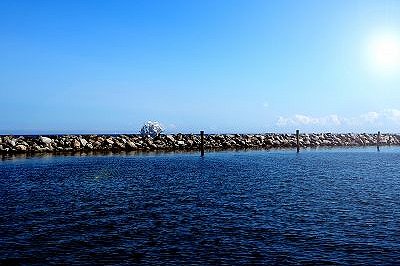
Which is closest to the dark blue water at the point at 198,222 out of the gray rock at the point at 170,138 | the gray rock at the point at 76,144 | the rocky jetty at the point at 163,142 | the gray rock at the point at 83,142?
the rocky jetty at the point at 163,142

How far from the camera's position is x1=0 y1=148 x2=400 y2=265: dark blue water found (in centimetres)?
1361

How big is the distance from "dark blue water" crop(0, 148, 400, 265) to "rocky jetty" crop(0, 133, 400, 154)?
36.2m

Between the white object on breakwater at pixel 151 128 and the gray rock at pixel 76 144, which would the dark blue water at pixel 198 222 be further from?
the white object on breakwater at pixel 151 128

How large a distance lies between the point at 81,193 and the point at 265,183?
13.7m

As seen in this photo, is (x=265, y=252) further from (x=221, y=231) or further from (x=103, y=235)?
(x=103, y=235)

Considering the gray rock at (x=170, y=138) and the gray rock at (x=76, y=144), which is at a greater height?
the gray rock at (x=170, y=138)

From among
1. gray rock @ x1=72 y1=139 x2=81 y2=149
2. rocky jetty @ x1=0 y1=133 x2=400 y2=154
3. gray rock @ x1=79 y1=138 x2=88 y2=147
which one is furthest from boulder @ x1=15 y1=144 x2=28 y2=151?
gray rock @ x1=79 y1=138 x2=88 y2=147

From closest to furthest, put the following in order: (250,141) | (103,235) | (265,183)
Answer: (103,235) < (265,183) < (250,141)

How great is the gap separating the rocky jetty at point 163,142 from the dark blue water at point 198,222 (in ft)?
119

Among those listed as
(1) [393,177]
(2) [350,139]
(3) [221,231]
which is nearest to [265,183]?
(1) [393,177]

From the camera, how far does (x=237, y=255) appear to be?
1357 cm

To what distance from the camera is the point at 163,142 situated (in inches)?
3189

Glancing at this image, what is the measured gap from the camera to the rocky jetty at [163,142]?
220 feet

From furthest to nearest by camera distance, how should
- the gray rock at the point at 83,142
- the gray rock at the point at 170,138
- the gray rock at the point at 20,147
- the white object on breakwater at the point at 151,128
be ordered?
1. the white object on breakwater at the point at 151,128
2. the gray rock at the point at 170,138
3. the gray rock at the point at 83,142
4. the gray rock at the point at 20,147
